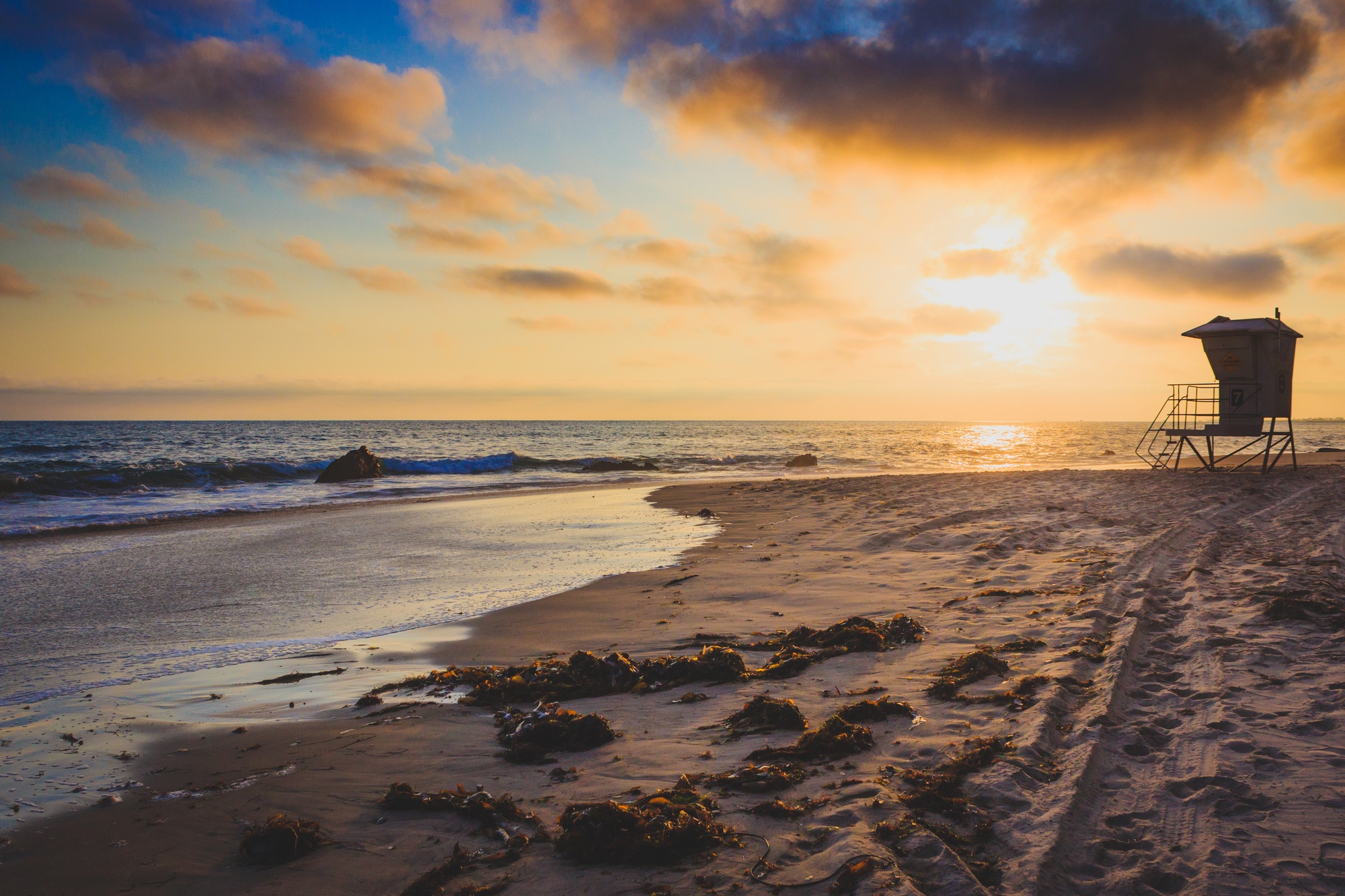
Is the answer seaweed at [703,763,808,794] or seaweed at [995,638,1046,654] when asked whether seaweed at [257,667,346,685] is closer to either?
seaweed at [703,763,808,794]

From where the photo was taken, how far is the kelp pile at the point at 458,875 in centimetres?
263

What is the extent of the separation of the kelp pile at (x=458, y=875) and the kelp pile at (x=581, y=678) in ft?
6.11

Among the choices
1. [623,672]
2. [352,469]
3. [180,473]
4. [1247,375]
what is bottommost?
[180,473]

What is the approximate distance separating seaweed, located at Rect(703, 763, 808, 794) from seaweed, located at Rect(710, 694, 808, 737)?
1.60 feet

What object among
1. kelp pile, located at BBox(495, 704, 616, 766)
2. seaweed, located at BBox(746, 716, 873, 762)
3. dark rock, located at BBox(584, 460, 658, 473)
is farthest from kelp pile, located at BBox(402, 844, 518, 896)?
dark rock, located at BBox(584, 460, 658, 473)

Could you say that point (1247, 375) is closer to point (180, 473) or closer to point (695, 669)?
point (695, 669)

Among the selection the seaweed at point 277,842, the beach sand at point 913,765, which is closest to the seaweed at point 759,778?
the beach sand at point 913,765

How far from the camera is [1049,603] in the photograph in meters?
6.37

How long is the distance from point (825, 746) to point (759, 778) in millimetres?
507

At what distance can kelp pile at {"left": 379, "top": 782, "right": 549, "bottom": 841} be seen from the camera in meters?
3.10

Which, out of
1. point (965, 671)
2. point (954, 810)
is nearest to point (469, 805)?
point (954, 810)

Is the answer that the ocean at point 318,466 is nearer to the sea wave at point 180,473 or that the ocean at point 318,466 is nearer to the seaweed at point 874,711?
the sea wave at point 180,473

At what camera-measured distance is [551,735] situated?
3939mm

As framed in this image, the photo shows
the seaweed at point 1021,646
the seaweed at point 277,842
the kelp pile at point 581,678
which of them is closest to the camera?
the seaweed at point 277,842
